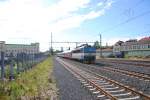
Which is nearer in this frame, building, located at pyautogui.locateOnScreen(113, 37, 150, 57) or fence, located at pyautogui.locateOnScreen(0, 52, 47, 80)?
fence, located at pyautogui.locateOnScreen(0, 52, 47, 80)

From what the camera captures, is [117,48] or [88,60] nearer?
[88,60]

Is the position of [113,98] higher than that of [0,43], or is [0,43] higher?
[0,43]

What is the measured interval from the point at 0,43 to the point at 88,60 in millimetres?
27531

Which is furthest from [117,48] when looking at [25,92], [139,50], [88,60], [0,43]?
[25,92]

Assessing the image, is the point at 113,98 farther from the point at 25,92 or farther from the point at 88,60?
the point at 88,60

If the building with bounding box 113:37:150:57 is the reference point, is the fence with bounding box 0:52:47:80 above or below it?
below

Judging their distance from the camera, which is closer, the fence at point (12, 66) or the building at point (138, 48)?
the fence at point (12, 66)

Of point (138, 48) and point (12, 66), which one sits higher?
point (138, 48)

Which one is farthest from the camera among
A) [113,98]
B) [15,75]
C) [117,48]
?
[117,48]

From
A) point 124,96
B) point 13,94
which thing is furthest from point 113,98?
point 13,94

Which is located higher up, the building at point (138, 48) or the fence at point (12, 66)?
the building at point (138, 48)

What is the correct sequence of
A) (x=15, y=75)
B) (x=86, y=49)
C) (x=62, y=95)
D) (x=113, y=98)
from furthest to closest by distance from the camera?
(x=86, y=49) < (x=15, y=75) < (x=62, y=95) < (x=113, y=98)

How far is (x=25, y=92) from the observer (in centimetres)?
1478

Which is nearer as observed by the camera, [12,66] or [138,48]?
[12,66]
